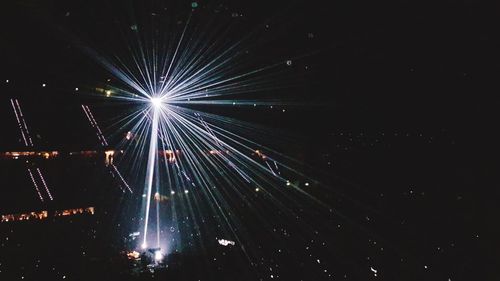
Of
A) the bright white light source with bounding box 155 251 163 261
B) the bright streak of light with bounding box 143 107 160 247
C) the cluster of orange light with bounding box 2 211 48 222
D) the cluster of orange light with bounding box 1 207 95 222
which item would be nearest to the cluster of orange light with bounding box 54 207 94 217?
the cluster of orange light with bounding box 1 207 95 222

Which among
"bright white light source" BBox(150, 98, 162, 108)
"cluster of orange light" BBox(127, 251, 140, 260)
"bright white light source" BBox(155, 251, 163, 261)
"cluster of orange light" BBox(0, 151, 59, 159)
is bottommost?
"bright white light source" BBox(155, 251, 163, 261)

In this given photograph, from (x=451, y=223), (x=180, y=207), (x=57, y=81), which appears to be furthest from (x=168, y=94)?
(x=451, y=223)

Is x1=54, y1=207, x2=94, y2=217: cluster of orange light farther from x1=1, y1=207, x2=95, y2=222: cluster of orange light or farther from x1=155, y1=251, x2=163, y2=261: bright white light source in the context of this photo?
x1=155, y1=251, x2=163, y2=261: bright white light source

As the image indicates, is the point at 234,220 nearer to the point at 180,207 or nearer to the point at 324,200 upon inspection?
the point at 180,207

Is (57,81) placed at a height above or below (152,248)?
above

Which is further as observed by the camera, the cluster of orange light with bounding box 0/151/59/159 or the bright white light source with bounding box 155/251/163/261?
the cluster of orange light with bounding box 0/151/59/159

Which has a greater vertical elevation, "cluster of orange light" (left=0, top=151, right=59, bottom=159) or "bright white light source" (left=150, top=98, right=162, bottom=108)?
"bright white light source" (left=150, top=98, right=162, bottom=108)

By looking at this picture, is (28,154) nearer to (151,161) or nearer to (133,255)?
(151,161)

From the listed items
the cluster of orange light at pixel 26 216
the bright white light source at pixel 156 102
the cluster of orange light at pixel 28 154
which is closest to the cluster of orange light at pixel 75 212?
the cluster of orange light at pixel 26 216

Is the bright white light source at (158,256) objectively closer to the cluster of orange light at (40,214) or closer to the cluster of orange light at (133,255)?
the cluster of orange light at (133,255)

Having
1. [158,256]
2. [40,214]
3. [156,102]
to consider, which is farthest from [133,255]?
[156,102]

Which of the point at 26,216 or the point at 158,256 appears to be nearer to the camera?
the point at 26,216
